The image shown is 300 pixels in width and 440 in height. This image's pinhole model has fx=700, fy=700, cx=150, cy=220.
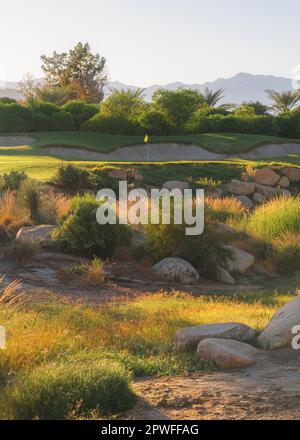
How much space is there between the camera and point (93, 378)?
573cm

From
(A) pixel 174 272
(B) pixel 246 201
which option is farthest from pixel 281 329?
(B) pixel 246 201

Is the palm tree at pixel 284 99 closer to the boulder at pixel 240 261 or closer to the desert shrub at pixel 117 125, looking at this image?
the desert shrub at pixel 117 125

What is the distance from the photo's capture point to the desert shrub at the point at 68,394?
5355mm

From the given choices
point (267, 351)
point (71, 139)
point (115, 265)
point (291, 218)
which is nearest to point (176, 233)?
point (115, 265)

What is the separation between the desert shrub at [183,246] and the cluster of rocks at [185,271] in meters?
0.22

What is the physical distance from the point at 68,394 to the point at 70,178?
1503 centimetres

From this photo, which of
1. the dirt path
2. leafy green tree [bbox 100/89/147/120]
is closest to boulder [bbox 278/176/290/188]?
leafy green tree [bbox 100/89/147/120]

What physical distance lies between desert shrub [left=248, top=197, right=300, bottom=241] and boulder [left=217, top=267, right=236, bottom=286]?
9.56 feet

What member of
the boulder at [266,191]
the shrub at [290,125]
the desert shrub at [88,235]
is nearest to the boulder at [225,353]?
the desert shrub at [88,235]

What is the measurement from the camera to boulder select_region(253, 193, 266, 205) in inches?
917

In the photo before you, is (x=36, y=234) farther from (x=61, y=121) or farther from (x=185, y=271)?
(x=61, y=121)

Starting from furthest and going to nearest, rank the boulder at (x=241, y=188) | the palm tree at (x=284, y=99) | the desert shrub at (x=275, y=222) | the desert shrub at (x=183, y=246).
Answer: the palm tree at (x=284, y=99) < the boulder at (x=241, y=188) < the desert shrub at (x=275, y=222) < the desert shrub at (x=183, y=246)

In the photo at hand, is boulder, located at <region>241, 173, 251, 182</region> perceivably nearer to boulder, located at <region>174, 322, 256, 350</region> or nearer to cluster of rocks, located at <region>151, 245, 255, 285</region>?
cluster of rocks, located at <region>151, 245, 255, 285</region>
